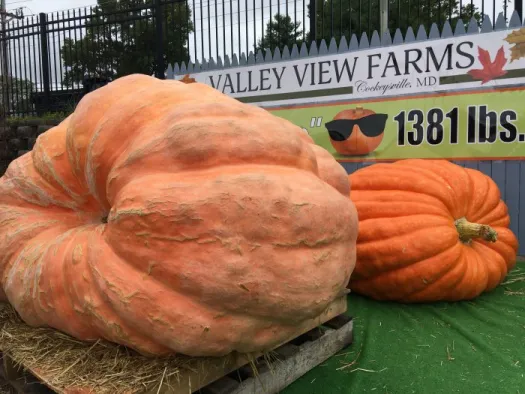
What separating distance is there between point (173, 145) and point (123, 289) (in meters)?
0.46

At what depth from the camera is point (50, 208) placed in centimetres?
181

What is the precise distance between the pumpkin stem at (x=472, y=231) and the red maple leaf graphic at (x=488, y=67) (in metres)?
1.76

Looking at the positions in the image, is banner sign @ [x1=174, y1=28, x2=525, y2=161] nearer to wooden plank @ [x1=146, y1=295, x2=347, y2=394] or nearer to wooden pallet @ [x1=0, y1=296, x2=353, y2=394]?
wooden pallet @ [x1=0, y1=296, x2=353, y2=394]

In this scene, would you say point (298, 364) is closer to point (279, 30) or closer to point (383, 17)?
point (383, 17)

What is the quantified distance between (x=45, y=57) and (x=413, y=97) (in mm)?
6934

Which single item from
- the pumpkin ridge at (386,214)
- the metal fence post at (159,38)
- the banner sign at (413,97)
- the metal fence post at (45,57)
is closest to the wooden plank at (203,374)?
the pumpkin ridge at (386,214)

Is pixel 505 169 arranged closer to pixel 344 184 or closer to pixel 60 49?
pixel 344 184

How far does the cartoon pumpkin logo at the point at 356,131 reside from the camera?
14.4ft

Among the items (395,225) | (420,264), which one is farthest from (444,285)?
(395,225)

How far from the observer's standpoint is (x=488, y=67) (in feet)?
12.5

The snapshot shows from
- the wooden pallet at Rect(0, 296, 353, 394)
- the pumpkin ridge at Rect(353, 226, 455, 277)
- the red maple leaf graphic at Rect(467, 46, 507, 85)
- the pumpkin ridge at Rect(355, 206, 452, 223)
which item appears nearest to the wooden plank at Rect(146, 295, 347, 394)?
the wooden pallet at Rect(0, 296, 353, 394)

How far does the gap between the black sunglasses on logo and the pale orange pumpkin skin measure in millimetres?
2912

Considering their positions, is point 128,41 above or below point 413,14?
below

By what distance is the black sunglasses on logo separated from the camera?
4359mm
